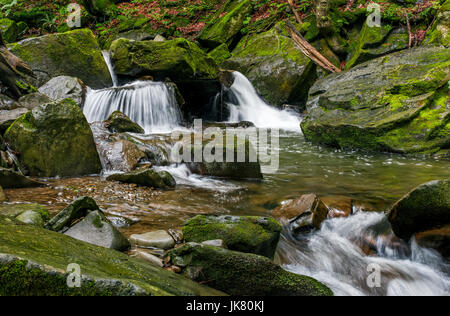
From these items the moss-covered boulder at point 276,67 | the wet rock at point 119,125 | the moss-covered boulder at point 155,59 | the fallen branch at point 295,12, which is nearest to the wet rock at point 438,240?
the wet rock at point 119,125

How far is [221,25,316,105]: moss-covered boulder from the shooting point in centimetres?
1412

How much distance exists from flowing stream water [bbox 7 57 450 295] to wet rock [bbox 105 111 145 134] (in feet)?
8.96

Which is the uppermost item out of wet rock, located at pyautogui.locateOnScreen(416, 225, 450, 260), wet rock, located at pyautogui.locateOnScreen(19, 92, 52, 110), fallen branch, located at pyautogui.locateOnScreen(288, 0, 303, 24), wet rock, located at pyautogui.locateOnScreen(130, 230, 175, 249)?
fallen branch, located at pyautogui.locateOnScreen(288, 0, 303, 24)

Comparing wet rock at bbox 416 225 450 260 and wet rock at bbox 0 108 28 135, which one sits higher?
wet rock at bbox 0 108 28 135

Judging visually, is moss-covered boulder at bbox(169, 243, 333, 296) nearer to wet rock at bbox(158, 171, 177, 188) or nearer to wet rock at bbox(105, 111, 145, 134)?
wet rock at bbox(158, 171, 177, 188)

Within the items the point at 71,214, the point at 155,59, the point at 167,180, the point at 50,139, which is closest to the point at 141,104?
the point at 155,59

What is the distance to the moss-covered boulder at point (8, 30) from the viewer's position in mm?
16703

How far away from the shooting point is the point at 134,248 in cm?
312

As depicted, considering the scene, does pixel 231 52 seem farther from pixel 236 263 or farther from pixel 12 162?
pixel 236 263

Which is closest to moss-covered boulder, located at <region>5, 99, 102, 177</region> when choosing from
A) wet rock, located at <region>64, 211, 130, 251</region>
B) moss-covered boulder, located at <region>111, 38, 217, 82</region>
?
wet rock, located at <region>64, 211, 130, 251</region>

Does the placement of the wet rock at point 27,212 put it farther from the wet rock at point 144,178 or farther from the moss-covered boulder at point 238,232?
the wet rock at point 144,178

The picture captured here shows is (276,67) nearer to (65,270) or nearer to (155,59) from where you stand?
(155,59)

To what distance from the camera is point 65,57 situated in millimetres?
11594

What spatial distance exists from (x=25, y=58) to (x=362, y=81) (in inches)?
444
